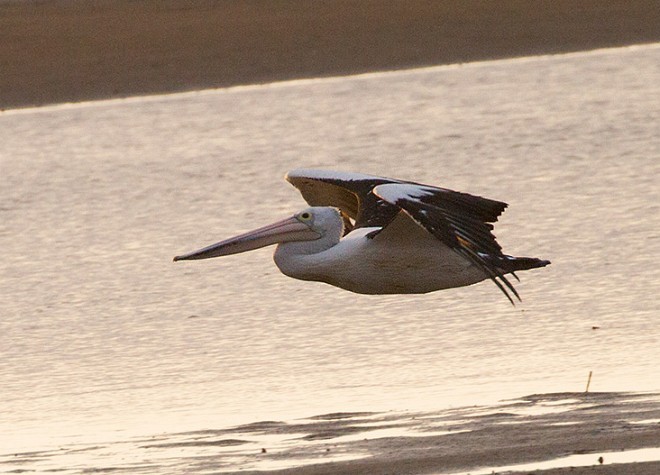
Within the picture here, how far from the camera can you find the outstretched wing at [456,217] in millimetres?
6562

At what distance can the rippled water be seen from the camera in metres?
8.24

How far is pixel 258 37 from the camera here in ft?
57.8

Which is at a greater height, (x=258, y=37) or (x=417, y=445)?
(x=258, y=37)

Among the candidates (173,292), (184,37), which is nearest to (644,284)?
(173,292)

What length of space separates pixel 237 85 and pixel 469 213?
10.1 metres

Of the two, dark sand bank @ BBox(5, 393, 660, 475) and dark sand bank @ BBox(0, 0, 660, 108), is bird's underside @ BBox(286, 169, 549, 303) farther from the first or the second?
dark sand bank @ BBox(0, 0, 660, 108)

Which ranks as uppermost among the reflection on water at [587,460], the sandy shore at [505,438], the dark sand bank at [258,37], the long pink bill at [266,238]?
the dark sand bank at [258,37]

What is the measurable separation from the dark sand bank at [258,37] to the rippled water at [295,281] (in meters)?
0.38

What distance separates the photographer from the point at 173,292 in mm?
10523

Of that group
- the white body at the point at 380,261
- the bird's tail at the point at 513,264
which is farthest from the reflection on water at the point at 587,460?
the white body at the point at 380,261

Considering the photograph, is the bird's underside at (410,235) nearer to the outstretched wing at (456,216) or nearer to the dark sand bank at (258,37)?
the outstretched wing at (456,216)

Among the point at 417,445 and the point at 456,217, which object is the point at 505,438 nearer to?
the point at 417,445

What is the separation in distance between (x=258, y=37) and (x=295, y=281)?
7296mm

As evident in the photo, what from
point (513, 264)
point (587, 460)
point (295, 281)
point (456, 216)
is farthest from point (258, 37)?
point (587, 460)
